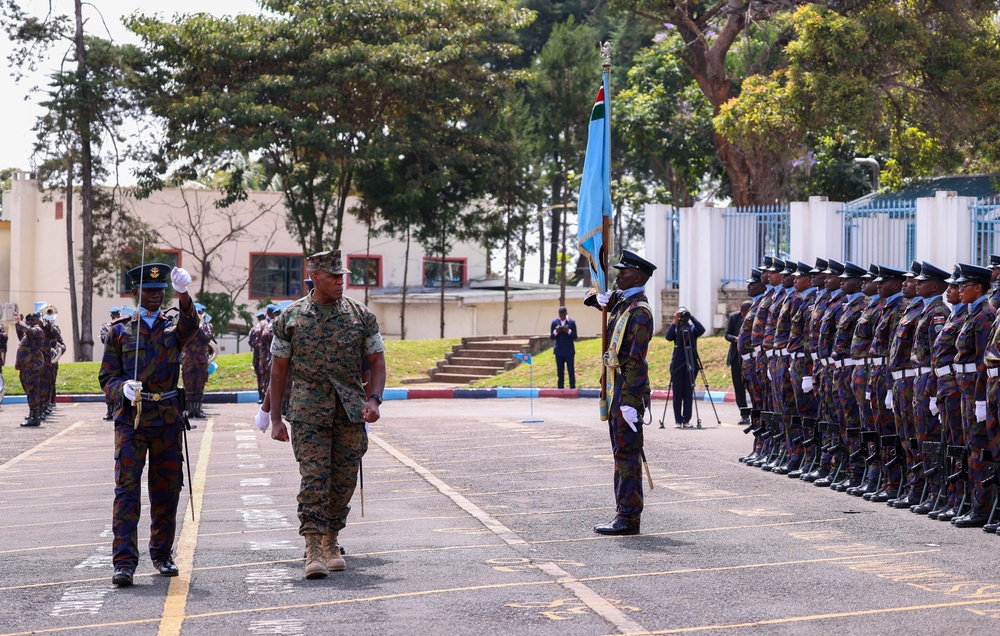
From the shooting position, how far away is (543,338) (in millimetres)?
37812

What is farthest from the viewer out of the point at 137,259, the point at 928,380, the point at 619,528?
the point at 137,259

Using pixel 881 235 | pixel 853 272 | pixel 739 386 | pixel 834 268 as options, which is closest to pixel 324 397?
pixel 853 272

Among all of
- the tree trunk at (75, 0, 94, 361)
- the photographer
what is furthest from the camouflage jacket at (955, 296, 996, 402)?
the tree trunk at (75, 0, 94, 361)

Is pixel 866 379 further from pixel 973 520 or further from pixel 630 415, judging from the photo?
pixel 630 415

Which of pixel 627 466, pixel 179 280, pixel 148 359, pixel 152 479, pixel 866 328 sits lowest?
pixel 627 466

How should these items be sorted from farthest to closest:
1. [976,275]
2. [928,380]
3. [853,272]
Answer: [853,272], [928,380], [976,275]

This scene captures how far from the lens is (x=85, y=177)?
40.2 m

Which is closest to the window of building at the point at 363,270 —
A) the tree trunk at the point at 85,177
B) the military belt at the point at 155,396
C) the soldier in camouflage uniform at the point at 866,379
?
the tree trunk at the point at 85,177

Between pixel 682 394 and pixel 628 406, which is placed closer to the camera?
pixel 628 406

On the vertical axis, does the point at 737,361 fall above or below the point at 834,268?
below

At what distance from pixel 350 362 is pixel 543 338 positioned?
28.8 metres

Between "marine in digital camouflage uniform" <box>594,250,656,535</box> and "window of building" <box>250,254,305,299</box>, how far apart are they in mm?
40287

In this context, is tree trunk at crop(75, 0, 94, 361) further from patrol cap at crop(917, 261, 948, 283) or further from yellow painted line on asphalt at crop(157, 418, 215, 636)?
patrol cap at crop(917, 261, 948, 283)

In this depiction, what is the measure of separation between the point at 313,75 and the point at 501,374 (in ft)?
32.6
